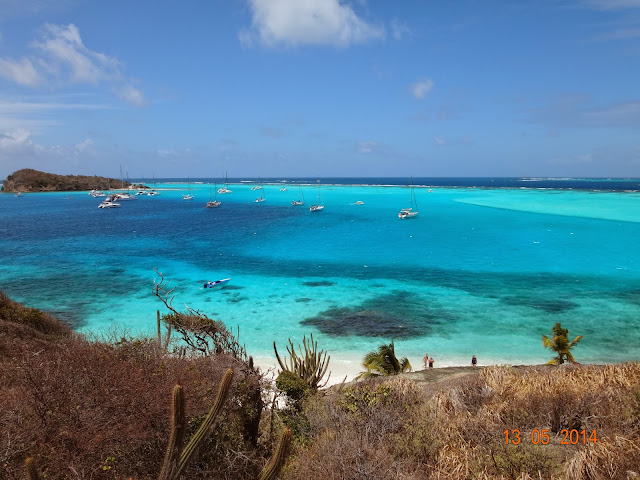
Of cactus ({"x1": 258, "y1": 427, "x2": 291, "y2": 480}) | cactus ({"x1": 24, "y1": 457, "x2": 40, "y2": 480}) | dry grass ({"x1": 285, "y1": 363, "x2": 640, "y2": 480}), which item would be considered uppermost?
cactus ({"x1": 24, "y1": 457, "x2": 40, "y2": 480})

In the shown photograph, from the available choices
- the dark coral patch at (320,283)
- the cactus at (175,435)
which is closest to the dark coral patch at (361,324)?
the dark coral patch at (320,283)

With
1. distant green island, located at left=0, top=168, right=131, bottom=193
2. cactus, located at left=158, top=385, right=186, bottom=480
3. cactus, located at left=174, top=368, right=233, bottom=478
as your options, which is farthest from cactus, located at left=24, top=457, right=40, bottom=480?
distant green island, located at left=0, top=168, right=131, bottom=193

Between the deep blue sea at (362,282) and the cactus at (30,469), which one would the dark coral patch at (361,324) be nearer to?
the deep blue sea at (362,282)

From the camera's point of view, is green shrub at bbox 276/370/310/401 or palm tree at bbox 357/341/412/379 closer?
green shrub at bbox 276/370/310/401

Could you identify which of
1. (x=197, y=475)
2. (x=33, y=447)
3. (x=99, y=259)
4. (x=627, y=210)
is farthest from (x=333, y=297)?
(x=627, y=210)

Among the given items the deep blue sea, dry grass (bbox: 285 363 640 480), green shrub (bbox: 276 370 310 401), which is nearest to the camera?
dry grass (bbox: 285 363 640 480)

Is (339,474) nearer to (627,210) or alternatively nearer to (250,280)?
(250,280)

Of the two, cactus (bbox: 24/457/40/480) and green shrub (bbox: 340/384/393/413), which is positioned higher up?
cactus (bbox: 24/457/40/480)

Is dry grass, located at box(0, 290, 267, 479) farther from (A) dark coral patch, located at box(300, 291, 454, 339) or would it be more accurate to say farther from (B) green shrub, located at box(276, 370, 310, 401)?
(A) dark coral patch, located at box(300, 291, 454, 339)
